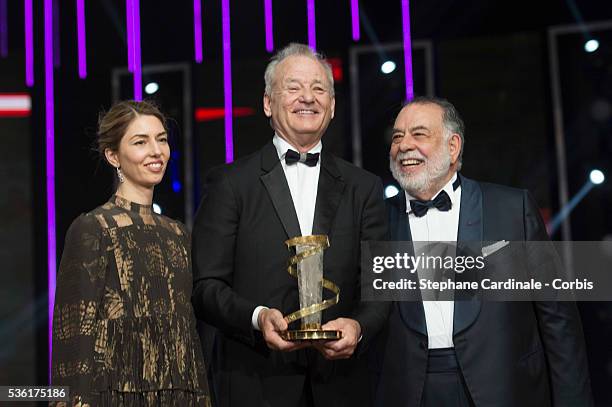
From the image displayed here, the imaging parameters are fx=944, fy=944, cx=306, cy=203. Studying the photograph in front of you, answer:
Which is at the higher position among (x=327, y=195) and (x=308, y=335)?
(x=327, y=195)

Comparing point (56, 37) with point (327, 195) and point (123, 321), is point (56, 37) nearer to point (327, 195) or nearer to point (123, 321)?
point (123, 321)

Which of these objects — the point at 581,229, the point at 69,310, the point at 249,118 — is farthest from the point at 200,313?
the point at 581,229

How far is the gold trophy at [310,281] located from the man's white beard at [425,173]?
0.81 meters

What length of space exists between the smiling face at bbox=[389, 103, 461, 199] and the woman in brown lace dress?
0.82 m

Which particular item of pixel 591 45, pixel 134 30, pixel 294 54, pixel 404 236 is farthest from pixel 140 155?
pixel 591 45

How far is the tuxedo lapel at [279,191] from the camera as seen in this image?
270cm

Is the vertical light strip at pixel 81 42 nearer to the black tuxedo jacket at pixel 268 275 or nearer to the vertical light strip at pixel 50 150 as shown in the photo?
the vertical light strip at pixel 50 150

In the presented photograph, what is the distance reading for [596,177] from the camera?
4613 millimetres

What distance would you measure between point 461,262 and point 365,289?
18.3 inches

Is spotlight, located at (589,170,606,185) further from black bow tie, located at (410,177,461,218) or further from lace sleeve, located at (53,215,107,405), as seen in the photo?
lace sleeve, located at (53,215,107,405)

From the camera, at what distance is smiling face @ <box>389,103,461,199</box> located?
10.7 ft

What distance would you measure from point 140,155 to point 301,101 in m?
0.56

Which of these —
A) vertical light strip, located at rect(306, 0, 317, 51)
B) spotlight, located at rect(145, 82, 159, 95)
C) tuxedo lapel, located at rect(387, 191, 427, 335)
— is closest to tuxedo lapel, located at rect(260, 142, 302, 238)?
tuxedo lapel, located at rect(387, 191, 427, 335)

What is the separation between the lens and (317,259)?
250cm
